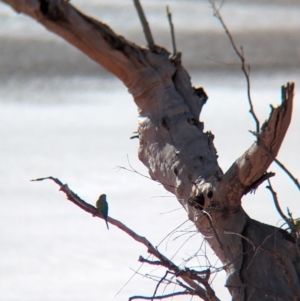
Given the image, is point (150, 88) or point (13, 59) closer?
point (150, 88)

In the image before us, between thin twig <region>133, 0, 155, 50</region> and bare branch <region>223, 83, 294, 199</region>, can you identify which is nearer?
bare branch <region>223, 83, 294, 199</region>

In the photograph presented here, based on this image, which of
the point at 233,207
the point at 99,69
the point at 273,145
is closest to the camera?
the point at 273,145

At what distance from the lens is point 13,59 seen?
2.38 m

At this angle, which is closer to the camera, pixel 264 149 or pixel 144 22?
pixel 264 149

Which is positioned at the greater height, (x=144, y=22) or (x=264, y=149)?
(x=144, y=22)

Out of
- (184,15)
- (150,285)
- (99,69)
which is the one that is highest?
(184,15)

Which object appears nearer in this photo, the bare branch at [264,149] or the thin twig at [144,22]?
the bare branch at [264,149]

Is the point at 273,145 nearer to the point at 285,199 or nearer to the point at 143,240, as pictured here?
the point at 143,240

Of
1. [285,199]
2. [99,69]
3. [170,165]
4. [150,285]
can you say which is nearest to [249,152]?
[170,165]

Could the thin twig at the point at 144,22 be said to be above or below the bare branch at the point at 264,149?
above

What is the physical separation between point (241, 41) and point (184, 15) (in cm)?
30

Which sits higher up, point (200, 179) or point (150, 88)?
point (150, 88)

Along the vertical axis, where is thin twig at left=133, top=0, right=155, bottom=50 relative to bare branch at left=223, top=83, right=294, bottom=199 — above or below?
above

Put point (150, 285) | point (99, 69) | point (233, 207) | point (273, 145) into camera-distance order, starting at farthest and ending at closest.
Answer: point (99, 69) → point (150, 285) → point (233, 207) → point (273, 145)
